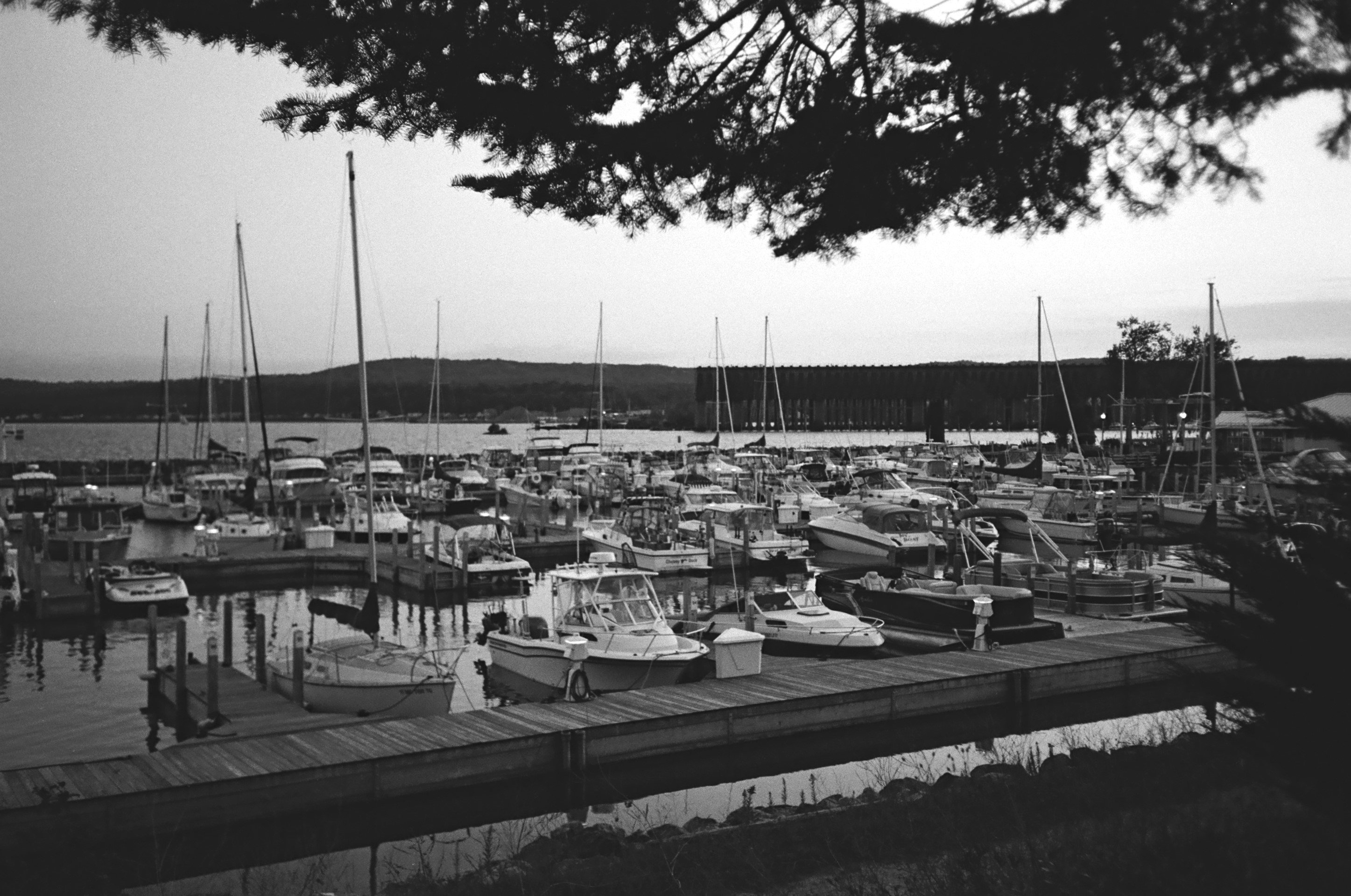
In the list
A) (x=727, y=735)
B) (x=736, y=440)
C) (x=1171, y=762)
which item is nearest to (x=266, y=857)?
(x=727, y=735)

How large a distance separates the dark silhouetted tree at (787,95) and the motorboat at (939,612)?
1308 centimetres

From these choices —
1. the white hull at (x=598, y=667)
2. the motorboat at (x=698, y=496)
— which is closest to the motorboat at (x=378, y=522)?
the motorboat at (x=698, y=496)

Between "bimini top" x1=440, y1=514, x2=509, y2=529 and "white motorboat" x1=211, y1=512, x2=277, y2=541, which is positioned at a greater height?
"bimini top" x1=440, y1=514, x2=509, y2=529

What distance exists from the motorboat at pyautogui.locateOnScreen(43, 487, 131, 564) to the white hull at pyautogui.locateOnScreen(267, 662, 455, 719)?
1907cm

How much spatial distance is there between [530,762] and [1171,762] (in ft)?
21.7

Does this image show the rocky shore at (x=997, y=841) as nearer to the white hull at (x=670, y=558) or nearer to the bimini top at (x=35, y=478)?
the white hull at (x=670, y=558)

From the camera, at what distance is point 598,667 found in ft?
60.7

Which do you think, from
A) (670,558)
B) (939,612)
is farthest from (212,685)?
(670,558)

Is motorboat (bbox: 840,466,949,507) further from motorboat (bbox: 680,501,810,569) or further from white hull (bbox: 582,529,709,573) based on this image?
white hull (bbox: 582,529,709,573)

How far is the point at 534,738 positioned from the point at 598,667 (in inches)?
220

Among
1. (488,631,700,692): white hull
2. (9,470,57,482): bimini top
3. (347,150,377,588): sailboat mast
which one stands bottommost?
(488,631,700,692): white hull

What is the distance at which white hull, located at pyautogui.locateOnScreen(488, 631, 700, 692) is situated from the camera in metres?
18.2

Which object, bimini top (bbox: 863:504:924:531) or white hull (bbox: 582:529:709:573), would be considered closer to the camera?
white hull (bbox: 582:529:709:573)

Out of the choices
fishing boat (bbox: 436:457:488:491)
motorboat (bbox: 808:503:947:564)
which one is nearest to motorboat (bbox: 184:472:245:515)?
fishing boat (bbox: 436:457:488:491)
